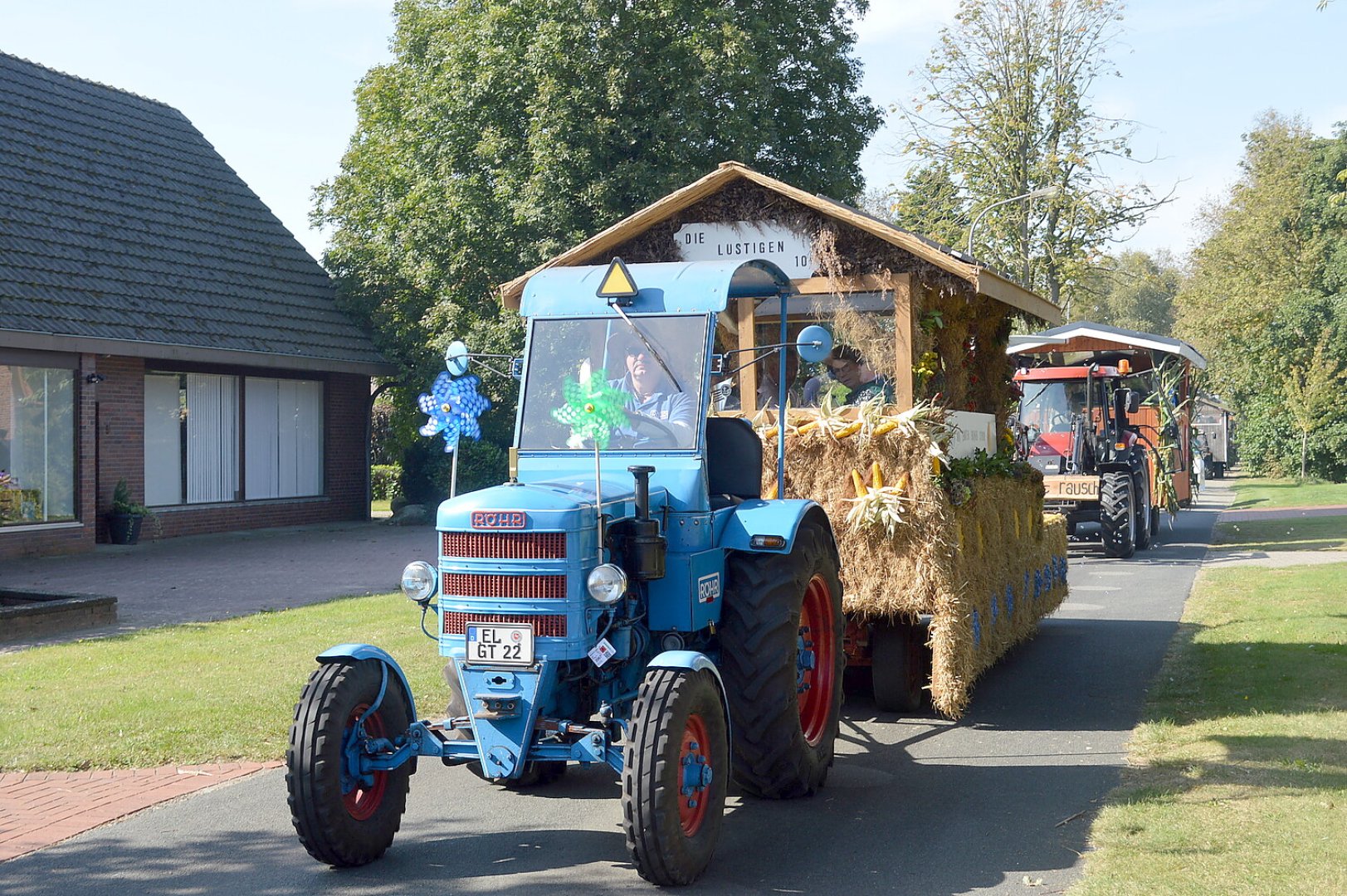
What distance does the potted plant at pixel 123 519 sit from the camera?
760 inches

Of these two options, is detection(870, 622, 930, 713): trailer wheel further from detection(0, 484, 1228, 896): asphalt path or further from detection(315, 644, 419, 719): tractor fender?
detection(315, 644, 419, 719): tractor fender

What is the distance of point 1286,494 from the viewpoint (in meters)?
35.1

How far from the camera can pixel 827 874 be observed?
5.21 metres

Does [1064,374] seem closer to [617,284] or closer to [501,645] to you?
[617,284]

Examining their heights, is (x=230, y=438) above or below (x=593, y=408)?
above

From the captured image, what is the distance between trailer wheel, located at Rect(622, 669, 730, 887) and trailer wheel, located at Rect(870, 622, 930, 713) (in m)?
3.23

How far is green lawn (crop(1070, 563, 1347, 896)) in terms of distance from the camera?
16.7 feet

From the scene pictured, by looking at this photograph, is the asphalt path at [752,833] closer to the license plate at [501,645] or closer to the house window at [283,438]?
the license plate at [501,645]

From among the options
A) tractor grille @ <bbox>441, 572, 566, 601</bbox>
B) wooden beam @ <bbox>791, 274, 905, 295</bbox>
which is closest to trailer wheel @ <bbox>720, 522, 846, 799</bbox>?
tractor grille @ <bbox>441, 572, 566, 601</bbox>

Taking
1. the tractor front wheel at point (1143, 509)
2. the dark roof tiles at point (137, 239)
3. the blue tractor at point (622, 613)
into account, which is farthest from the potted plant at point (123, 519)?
the tractor front wheel at point (1143, 509)

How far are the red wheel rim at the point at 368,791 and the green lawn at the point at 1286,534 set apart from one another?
1639cm

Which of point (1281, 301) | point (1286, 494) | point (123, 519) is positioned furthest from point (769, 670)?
point (1281, 301)

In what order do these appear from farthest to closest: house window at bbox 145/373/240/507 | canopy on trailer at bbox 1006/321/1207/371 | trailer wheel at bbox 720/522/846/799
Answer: canopy on trailer at bbox 1006/321/1207/371 < house window at bbox 145/373/240/507 < trailer wheel at bbox 720/522/846/799

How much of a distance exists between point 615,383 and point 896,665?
10.1ft
